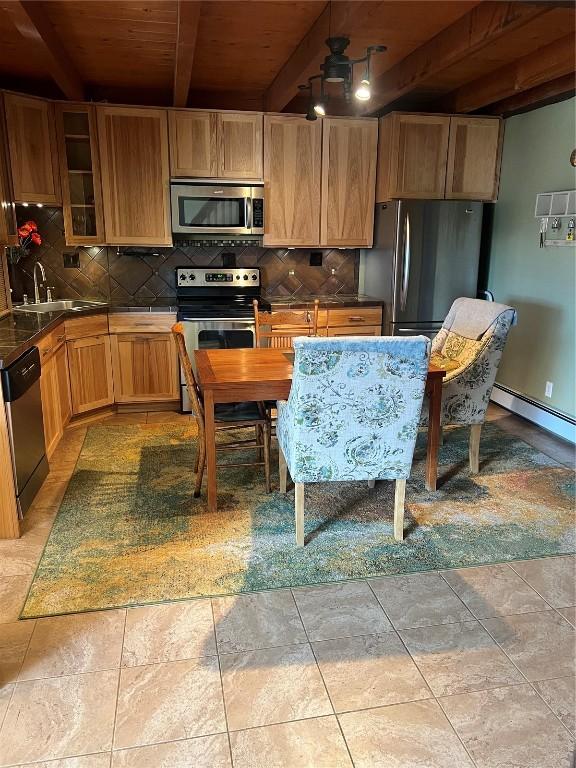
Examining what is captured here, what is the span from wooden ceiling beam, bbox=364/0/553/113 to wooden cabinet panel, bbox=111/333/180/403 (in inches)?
97.4

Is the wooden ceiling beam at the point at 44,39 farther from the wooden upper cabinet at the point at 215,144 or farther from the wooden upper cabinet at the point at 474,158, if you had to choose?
the wooden upper cabinet at the point at 474,158

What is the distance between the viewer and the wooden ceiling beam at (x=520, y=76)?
3428 millimetres

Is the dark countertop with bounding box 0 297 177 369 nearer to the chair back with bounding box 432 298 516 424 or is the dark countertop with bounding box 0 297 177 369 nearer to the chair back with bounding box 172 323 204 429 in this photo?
the chair back with bounding box 172 323 204 429

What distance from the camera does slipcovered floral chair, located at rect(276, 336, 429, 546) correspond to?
2.30 m

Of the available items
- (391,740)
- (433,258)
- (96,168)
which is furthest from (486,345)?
(96,168)

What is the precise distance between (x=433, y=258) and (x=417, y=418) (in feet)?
7.82

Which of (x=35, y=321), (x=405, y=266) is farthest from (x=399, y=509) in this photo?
(x=35, y=321)

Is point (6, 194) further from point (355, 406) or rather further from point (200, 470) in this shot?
point (355, 406)

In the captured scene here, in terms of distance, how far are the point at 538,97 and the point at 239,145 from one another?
2219mm

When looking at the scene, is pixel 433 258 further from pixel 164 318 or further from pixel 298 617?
pixel 298 617

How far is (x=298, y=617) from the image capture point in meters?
2.20

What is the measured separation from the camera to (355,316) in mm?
4680

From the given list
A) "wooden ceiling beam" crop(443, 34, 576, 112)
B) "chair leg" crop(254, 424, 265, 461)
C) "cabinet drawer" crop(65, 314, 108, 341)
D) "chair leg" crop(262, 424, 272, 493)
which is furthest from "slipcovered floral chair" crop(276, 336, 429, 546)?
"wooden ceiling beam" crop(443, 34, 576, 112)

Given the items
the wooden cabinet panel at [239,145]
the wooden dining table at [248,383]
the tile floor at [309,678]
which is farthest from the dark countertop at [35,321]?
the wooden cabinet panel at [239,145]
